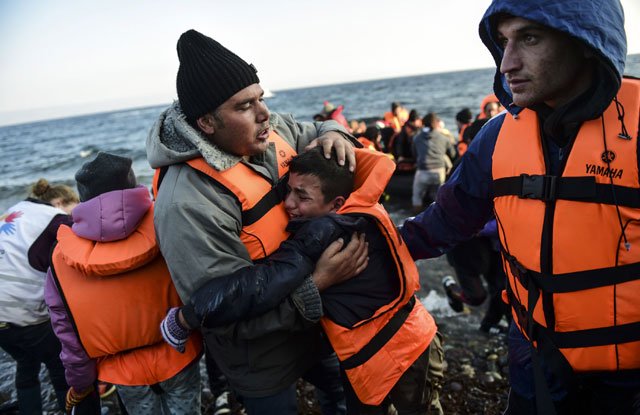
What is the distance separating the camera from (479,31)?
1.89m

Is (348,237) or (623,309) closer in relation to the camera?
Result: (623,309)

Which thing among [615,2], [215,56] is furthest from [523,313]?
[215,56]

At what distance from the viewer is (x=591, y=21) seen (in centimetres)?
142

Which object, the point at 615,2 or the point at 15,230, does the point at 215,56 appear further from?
the point at 15,230

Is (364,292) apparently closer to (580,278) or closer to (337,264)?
→ (337,264)

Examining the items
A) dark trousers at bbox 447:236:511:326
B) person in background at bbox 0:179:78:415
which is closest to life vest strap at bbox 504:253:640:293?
dark trousers at bbox 447:236:511:326

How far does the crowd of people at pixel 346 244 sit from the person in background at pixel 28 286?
3.07 ft

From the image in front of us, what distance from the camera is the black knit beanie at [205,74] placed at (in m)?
2.05

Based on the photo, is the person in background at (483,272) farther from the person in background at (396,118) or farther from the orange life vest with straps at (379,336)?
the person in background at (396,118)

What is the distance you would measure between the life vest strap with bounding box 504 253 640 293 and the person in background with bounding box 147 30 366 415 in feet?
2.70

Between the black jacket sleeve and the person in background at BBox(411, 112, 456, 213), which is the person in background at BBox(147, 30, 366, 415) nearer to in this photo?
the black jacket sleeve

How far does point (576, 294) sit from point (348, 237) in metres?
1.06

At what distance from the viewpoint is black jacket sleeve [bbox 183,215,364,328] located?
1.83 metres

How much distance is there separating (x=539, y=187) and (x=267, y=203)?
1.33 metres
